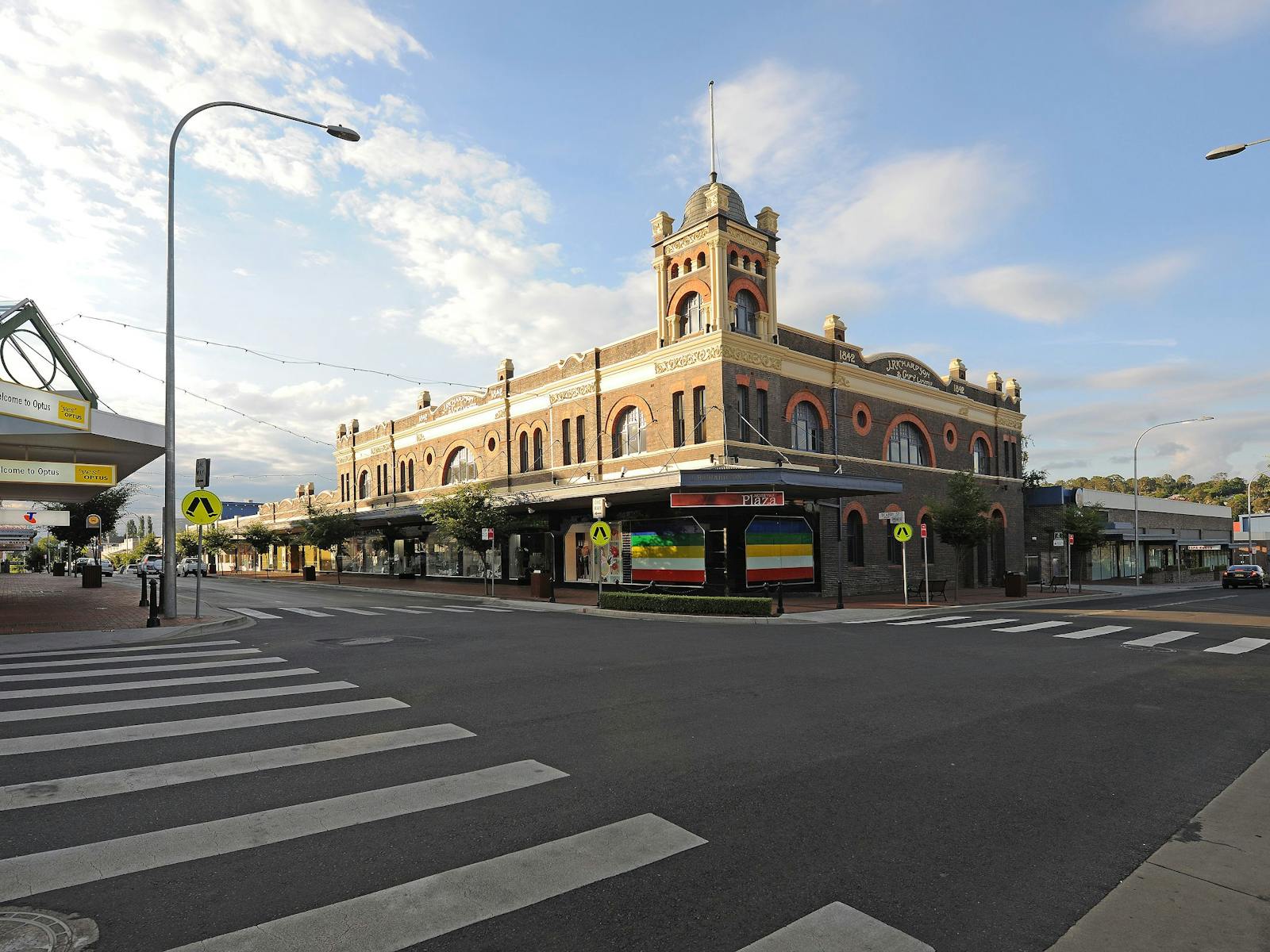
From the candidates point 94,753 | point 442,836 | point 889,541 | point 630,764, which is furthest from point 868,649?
point 889,541

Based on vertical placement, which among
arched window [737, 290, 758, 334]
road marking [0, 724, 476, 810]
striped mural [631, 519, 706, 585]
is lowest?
road marking [0, 724, 476, 810]

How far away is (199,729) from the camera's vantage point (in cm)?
722

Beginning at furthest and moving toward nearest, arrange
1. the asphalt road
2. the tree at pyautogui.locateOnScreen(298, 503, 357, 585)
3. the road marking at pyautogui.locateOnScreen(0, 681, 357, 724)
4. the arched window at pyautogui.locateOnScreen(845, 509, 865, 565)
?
the tree at pyautogui.locateOnScreen(298, 503, 357, 585) < the arched window at pyautogui.locateOnScreen(845, 509, 865, 565) < the road marking at pyautogui.locateOnScreen(0, 681, 357, 724) < the asphalt road

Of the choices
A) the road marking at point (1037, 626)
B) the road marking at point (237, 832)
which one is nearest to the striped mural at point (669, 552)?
the road marking at point (1037, 626)

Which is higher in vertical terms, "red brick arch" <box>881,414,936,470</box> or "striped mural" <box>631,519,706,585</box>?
"red brick arch" <box>881,414,936,470</box>

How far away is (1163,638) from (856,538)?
16.8 m

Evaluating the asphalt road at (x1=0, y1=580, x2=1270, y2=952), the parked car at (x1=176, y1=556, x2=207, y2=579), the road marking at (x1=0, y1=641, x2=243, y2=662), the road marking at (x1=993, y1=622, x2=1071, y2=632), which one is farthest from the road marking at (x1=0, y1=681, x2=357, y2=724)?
the parked car at (x1=176, y1=556, x2=207, y2=579)

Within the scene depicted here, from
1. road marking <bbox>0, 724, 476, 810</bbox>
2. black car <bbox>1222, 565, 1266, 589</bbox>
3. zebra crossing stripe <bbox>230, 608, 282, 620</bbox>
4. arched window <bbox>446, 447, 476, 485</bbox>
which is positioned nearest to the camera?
road marking <bbox>0, 724, 476, 810</bbox>

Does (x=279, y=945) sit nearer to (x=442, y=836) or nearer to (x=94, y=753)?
(x=442, y=836)

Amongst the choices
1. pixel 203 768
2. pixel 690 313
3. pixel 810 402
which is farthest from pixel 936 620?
pixel 203 768

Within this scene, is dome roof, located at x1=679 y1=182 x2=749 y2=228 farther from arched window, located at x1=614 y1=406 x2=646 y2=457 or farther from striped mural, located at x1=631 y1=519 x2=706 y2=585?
striped mural, located at x1=631 y1=519 x2=706 y2=585

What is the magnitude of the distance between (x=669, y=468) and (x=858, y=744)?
69.1ft

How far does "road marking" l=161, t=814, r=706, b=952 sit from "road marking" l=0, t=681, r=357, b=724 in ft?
18.6

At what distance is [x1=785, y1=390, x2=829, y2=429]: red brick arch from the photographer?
30062 millimetres
